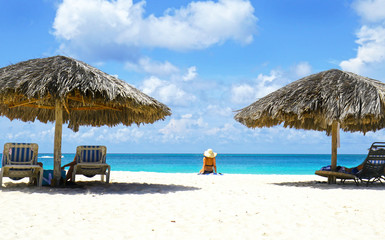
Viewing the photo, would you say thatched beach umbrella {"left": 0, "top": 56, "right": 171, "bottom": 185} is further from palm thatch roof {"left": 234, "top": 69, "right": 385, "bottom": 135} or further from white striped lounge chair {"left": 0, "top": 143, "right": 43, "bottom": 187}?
palm thatch roof {"left": 234, "top": 69, "right": 385, "bottom": 135}

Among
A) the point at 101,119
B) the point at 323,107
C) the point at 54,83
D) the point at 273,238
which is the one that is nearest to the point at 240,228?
the point at 273,238

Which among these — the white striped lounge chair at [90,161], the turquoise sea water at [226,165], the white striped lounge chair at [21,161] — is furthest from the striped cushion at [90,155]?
the turquoise sea water at [226,165]

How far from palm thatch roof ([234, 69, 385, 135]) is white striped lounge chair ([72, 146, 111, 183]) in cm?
299

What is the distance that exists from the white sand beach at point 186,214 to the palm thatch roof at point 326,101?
1518mm

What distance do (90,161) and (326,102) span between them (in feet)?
14.0

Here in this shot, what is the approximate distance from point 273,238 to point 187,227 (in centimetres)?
81

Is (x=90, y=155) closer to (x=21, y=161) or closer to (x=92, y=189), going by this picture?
(x=92, y=189)

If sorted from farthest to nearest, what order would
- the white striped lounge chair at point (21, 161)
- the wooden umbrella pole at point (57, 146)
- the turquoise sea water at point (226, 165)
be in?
1. the turquoise sea water at point (226, 165)
2. the wooden umbrella pole at point (57, 146)
3. the white striped lounge chair at point (21, 161)

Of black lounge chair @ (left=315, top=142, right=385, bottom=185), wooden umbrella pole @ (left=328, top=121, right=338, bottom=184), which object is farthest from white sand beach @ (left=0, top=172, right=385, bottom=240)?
wooden umbrella pole @ (left=328, top=121, right=338, bottom=184)

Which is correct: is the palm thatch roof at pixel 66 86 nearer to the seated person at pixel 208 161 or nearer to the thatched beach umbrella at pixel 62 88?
the thatched beach umbrella at pixel 62 88

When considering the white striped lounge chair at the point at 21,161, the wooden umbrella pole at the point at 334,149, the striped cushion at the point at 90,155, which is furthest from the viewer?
the wooden umbrella pole at the point at 334,149

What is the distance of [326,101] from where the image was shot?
23.8 feet

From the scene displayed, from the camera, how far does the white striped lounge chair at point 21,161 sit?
20.9ft

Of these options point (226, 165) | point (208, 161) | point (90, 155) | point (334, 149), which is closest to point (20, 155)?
point (90, 155)
